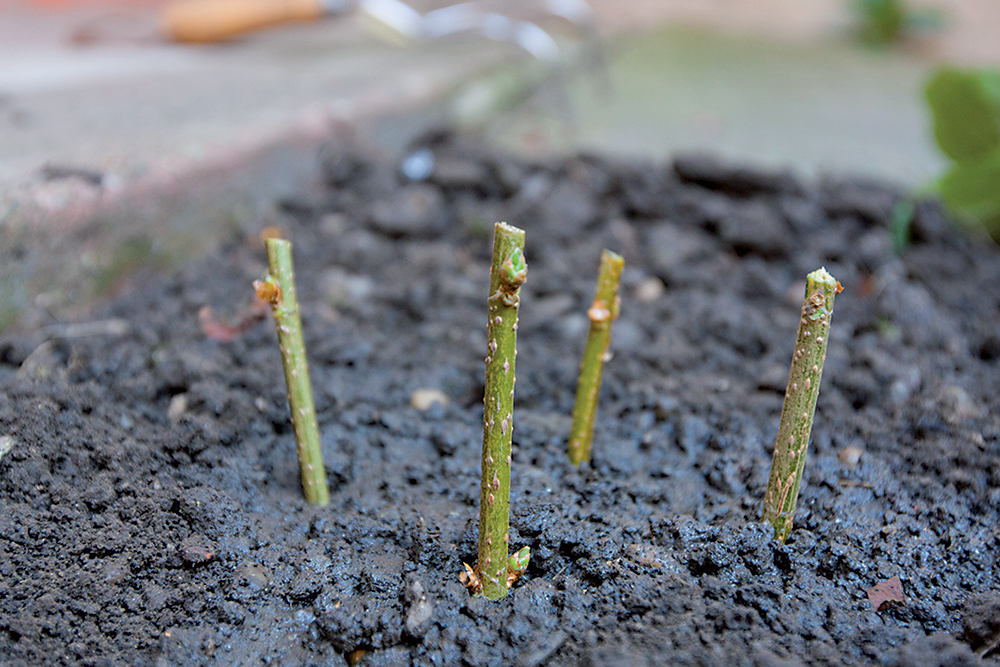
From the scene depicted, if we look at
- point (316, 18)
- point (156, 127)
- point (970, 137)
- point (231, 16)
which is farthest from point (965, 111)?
point (231, 16)

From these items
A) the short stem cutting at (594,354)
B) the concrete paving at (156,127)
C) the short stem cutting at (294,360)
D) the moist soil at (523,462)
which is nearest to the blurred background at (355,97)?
the concrete paving at (156,127)

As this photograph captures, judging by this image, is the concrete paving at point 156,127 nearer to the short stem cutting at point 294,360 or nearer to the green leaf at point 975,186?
the short stem cutting at point 294,360

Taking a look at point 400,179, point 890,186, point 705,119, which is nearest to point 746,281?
point 890,186

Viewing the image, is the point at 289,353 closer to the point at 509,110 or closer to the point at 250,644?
the point at 250,644

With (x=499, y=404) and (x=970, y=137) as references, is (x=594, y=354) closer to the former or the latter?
(x=499, y=404)

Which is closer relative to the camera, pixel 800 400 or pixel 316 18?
pixel 800 400

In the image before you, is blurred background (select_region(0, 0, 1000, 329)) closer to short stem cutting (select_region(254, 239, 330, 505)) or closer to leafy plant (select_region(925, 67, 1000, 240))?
leafy plant (select_region(925, 67, 1000, 240))

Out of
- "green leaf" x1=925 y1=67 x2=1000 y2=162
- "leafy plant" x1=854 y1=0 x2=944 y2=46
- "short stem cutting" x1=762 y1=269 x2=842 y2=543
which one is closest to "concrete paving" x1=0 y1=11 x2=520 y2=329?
"short stem cutting" x1=762 y1=269 x2=842 y2=543
